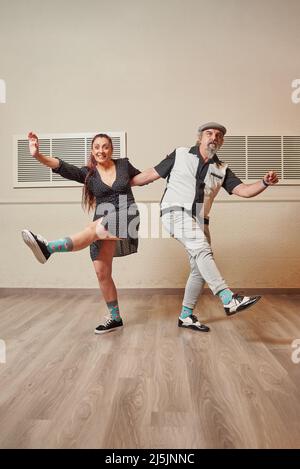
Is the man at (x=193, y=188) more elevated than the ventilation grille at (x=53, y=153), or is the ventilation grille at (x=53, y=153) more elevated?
the ventilation grille at (x=53, y=153)

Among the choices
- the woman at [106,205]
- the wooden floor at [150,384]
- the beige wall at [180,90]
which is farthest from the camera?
the beige wall at [180,90]

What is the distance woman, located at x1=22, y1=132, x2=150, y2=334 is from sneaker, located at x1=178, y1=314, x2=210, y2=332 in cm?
43

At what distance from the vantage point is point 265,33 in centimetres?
412

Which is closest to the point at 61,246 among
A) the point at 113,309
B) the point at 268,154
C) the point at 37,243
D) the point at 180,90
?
the point at 37,243

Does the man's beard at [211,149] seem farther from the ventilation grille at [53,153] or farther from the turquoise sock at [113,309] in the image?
the ventilation grille at [53,153]

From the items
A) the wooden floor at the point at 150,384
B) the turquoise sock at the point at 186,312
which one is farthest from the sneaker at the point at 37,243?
the turquoise sock at the point at 186,312

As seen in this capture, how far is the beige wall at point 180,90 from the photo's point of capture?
4.11 meters

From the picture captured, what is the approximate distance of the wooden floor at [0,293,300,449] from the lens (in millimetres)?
1265

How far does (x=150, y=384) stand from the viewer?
1.70 m

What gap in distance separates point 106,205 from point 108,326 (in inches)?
30.5

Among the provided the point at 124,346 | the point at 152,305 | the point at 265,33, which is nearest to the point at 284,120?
the point at 265,33

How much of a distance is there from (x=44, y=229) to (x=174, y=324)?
2.00 metres

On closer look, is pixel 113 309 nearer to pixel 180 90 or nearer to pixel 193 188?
pixel 193 188

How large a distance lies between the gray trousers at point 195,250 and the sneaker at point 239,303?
0.31 ft
